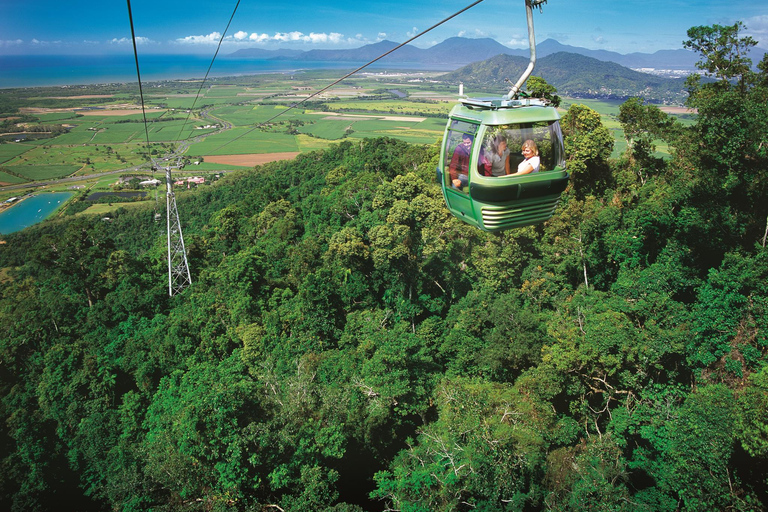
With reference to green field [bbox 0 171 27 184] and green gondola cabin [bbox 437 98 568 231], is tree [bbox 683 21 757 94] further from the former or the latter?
green field [bbox 0 171 27 184]

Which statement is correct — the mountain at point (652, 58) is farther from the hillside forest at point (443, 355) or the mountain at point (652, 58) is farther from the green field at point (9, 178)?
the green field at point (9, 178)

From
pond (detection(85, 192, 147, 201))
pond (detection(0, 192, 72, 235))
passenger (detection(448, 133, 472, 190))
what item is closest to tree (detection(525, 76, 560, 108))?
passenger (detection(448, 133, 472, 190))

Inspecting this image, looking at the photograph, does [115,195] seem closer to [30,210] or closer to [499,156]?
[30,210]

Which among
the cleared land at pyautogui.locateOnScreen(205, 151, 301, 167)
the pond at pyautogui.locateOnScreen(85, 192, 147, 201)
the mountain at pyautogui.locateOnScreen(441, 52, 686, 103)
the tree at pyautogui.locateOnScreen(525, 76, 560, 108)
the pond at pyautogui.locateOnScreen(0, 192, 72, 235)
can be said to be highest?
the mountain at pyautogui.locateOnScreen(441, 52, 686, 103)

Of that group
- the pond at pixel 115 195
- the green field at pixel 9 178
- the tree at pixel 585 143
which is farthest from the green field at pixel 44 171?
the tree at pixel 585 143

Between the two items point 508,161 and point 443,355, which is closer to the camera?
point 508,161

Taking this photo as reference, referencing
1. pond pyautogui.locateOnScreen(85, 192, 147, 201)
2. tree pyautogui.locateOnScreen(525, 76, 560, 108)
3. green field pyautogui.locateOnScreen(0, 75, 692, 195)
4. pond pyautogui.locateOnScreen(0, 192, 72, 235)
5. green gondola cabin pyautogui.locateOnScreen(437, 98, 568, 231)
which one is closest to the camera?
green gondola cabin pyautogui.locateOnScreen(437, 98, 568, 231)

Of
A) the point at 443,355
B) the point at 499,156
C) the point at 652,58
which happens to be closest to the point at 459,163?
the point at 499,156
